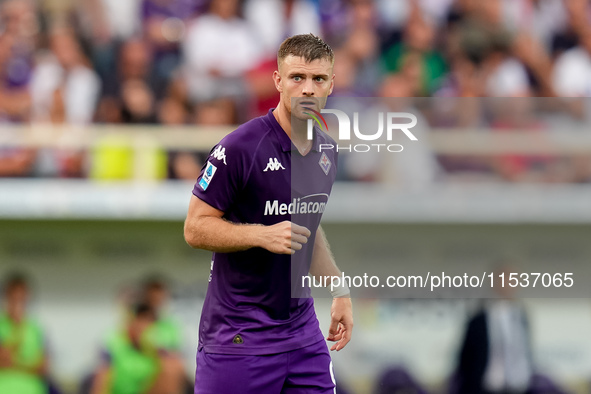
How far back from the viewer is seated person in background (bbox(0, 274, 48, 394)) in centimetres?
875

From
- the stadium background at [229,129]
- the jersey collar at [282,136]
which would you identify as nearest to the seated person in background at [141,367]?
the stadium background at [229,129]

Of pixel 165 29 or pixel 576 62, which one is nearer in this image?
pixel 165 29

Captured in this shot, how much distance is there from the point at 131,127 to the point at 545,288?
169 inches

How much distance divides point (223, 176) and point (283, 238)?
0.38 metres

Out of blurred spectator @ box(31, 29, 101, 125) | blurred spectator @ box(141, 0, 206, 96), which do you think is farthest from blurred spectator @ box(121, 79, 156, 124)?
blurred spectator @ box(31, 29, 101, 125)

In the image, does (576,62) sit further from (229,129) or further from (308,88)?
(308,88)

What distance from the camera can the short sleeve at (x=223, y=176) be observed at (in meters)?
3.87

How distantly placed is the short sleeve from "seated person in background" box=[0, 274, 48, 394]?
5.51 metres

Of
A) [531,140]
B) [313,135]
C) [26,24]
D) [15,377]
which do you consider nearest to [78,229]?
[15,377]

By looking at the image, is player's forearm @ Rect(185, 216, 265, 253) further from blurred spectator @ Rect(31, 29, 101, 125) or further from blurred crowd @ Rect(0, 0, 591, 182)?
blurred spectator @ Rect(31, 29, 101, 125)

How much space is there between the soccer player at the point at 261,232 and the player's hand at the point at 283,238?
0.02 metres

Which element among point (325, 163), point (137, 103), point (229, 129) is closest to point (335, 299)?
point (325, 163)

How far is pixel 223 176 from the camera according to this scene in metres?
3.86

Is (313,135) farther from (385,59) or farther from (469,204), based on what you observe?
(385,59)
